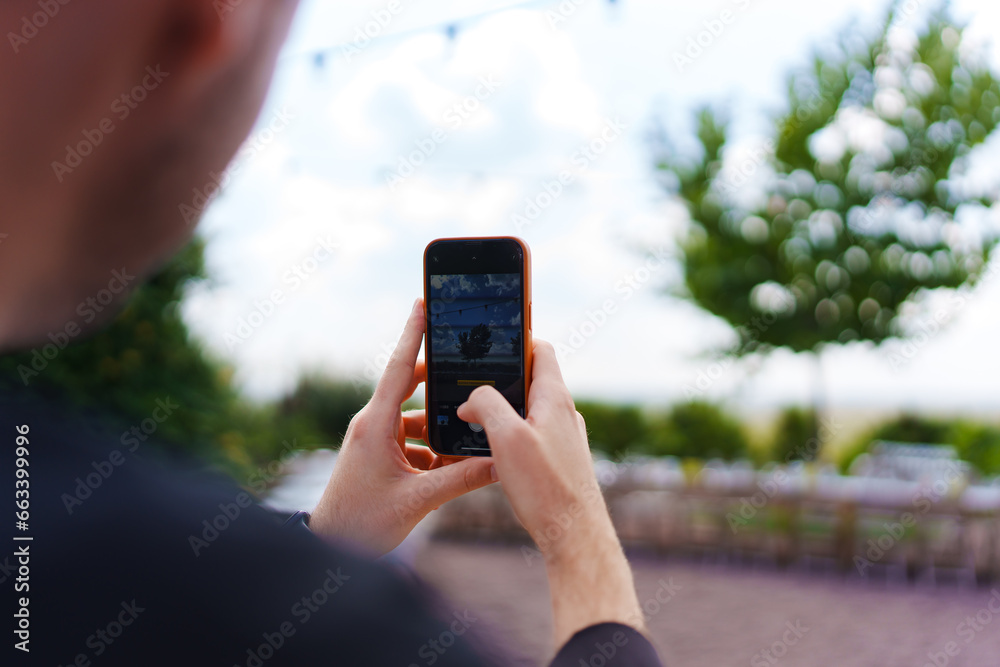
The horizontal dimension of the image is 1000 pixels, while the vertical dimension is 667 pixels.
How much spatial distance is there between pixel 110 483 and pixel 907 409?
1292 cm

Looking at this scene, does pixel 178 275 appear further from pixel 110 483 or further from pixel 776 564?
pixel 776 564

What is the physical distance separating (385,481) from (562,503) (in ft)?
1.30

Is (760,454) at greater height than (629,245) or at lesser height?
lesser

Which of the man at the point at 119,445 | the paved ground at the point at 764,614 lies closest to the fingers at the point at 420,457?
the man at the point at 119,445

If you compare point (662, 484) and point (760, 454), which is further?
point (760, 454)

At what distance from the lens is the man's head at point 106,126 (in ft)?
1.42

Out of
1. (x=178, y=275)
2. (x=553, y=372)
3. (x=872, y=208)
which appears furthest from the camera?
(x=872, y=208)

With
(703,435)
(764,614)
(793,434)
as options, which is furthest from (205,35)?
(793,434)

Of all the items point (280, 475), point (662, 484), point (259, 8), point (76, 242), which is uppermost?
point (259, 8)

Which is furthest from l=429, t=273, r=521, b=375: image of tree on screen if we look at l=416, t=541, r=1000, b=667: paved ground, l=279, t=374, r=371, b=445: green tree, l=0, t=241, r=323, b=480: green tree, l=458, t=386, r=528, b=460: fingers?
l=279, t=374, r=371, b=445: green tree

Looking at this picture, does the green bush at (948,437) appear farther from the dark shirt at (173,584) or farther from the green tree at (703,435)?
the dark shirt at (173,584)

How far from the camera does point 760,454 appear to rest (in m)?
11.4

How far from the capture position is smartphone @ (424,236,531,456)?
1275mm

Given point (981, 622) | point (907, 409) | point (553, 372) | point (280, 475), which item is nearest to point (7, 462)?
point (553, 372)
